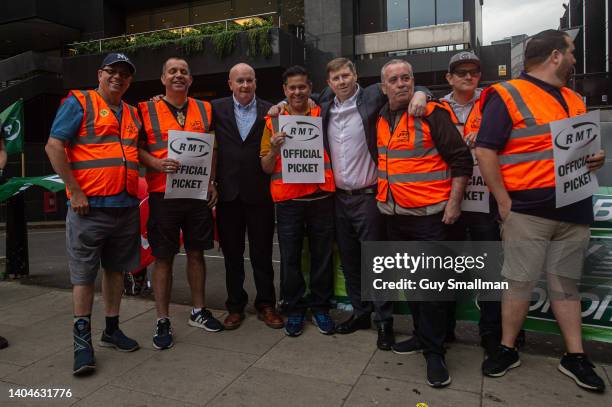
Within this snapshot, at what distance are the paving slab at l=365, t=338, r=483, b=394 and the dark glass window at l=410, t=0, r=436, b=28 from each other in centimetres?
1892

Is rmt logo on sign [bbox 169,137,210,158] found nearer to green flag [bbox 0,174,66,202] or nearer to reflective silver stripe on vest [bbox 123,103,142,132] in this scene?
reflective silver stripe on vest [bbox 123,103,142,132]

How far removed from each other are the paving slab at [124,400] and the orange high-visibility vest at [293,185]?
1.77 meters

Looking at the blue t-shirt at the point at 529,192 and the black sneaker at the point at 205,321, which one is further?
the black sneaker at the point at 205,321

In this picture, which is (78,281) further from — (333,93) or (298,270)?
(333,93)

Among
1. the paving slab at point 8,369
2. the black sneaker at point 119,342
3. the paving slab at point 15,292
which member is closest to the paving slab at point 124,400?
the black sneaker at point 119,342

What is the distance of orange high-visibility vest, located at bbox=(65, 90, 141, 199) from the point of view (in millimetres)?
3379

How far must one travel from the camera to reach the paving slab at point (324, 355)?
10.6 ft

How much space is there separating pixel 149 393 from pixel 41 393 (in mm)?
691

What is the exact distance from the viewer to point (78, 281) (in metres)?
3.43

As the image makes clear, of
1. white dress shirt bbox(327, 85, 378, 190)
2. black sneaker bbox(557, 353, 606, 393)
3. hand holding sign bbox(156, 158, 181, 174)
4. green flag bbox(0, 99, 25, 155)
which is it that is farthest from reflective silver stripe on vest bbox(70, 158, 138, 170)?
black sneaker bbox(557, 353, 606, 393)

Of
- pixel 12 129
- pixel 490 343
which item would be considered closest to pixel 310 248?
pixel 490 343

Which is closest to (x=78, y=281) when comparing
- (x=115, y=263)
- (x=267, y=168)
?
(x=115, y=263)

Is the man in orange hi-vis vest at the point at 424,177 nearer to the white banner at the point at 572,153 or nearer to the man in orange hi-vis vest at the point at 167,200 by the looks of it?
the white banner at the point at 572,153

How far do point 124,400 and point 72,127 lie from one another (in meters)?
1.87
